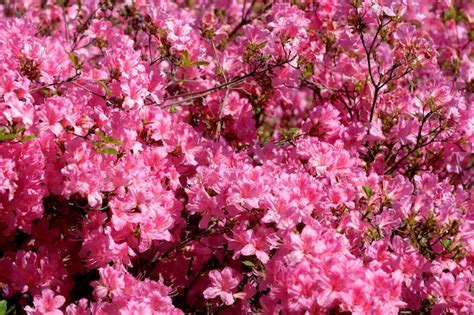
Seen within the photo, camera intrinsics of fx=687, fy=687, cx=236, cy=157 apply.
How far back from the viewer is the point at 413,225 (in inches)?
102

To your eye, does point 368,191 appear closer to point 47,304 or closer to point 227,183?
point 227,183

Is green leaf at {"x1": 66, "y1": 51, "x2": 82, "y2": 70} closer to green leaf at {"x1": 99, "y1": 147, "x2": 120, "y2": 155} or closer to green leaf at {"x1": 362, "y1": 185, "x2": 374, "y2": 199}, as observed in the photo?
green leaf at {"x1": 99, "y1": 147, "x2": 120, "y2": 155}

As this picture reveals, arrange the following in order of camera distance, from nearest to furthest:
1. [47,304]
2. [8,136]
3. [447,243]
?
[8,136] < [47,304] < [447,243]

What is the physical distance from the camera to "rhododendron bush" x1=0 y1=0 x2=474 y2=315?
7.85 feet

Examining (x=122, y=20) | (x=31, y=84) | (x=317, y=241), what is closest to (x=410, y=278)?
(x=317, y=241)

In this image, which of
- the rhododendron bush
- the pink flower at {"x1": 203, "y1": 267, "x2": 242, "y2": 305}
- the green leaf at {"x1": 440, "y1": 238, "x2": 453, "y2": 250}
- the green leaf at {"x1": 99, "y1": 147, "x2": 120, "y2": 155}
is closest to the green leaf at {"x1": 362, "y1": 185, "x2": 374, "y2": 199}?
the rhododendron bush

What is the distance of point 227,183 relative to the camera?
2.58 m

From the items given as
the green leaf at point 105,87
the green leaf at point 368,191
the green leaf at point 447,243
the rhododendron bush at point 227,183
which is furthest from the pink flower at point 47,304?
the green leaf at point 447,243

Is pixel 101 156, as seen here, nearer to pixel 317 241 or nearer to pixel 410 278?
pixel 317 241

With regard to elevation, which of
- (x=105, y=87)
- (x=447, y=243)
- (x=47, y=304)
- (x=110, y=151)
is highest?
(x=105, y=87)

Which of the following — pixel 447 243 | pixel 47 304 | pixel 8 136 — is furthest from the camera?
pixel 447 243

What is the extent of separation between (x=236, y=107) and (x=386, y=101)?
74 centimetres

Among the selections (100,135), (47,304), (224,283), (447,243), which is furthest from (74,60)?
Answer: (447,243)

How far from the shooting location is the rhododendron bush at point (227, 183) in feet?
7.85
